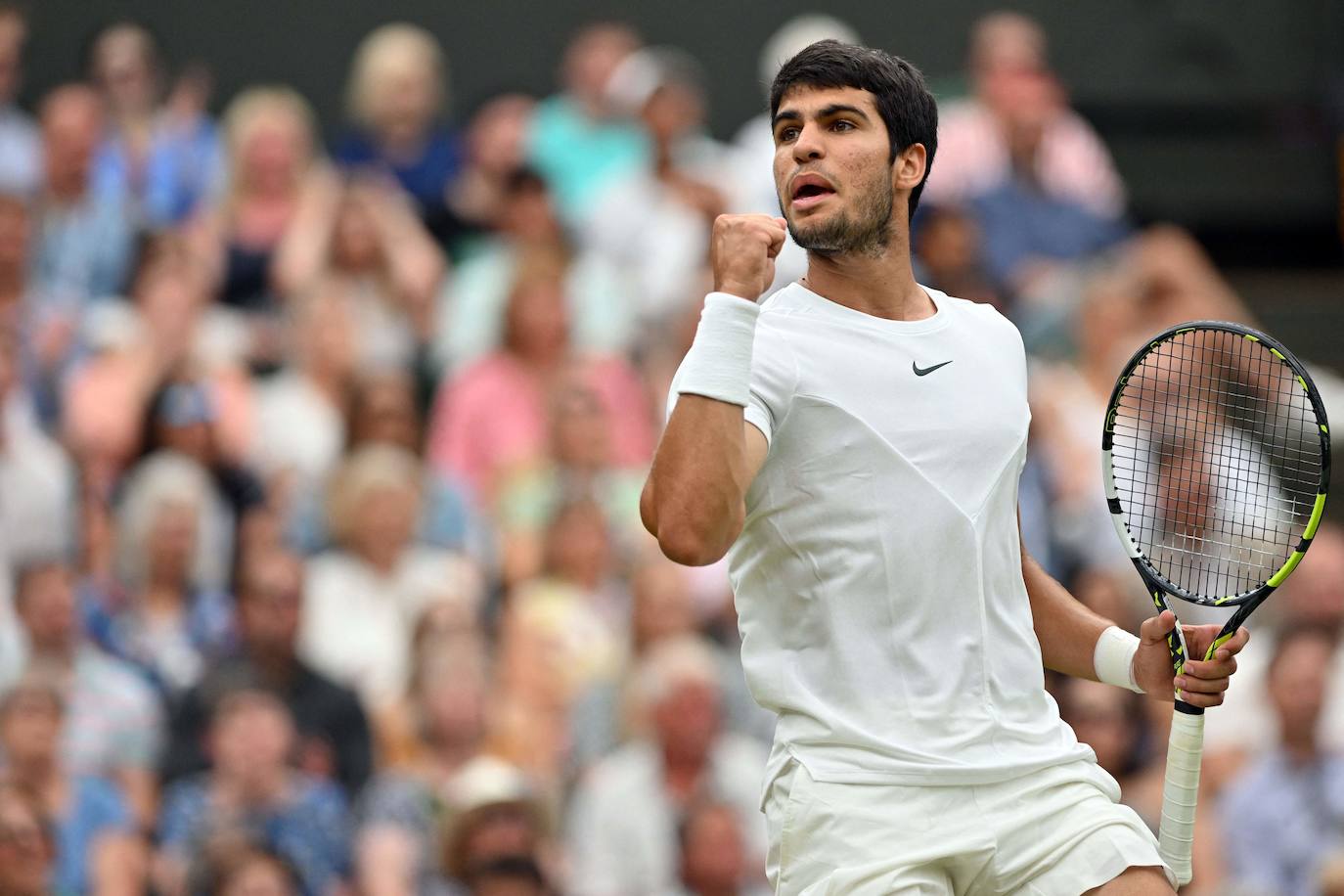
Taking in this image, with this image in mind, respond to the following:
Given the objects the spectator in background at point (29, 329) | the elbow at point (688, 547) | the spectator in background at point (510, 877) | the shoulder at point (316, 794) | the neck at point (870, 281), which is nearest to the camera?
the elbow at point (688, 547)

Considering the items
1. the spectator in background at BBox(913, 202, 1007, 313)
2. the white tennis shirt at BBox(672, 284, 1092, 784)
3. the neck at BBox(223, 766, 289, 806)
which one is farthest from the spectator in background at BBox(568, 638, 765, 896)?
the white tennis shirt at BBox(672, 284, 1092, 784)

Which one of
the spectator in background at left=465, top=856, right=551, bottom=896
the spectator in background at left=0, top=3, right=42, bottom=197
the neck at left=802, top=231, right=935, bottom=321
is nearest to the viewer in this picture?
the neck at left=802, top=231, right=935, bottom=321

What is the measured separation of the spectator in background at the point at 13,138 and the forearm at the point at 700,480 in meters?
5.49

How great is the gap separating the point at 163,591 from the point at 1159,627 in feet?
13.9

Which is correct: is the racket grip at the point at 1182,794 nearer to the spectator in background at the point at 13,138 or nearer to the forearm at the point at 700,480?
the forearm at the point at 700,480

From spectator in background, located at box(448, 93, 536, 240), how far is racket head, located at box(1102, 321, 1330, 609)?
108 inches

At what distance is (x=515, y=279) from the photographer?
813 cm

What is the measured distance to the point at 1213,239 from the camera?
10750 mm

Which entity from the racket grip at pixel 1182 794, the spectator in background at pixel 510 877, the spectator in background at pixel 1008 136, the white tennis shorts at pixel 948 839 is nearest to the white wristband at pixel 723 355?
the white tennis shorts at pixel 948 839

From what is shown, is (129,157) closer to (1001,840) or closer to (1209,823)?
(1209,823)

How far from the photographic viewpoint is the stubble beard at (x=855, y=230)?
3.41 meters

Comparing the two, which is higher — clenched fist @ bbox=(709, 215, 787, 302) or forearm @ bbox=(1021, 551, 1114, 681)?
clenched fist @ bbox=(709, 215, 787, 302)

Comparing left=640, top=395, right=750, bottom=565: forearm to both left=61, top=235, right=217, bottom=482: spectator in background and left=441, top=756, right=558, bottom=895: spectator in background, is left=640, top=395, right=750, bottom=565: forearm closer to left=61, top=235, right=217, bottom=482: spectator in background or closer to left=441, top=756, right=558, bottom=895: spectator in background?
left=441, top=756, right=558, bottom=895: spectator in background

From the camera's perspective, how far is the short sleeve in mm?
3268
